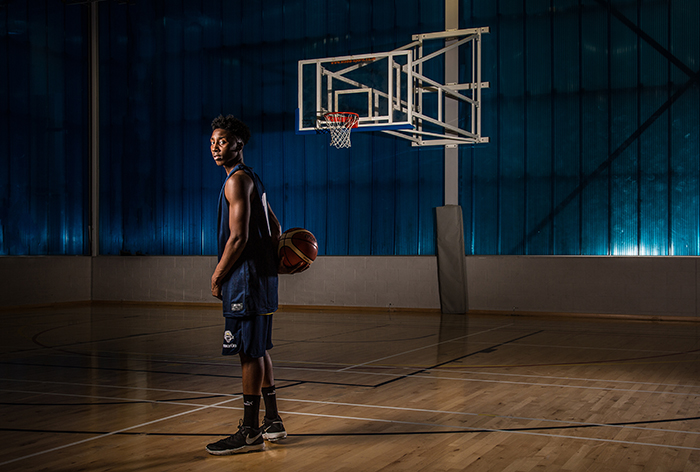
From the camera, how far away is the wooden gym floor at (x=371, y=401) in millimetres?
4059

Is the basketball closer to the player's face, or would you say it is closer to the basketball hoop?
the player's face

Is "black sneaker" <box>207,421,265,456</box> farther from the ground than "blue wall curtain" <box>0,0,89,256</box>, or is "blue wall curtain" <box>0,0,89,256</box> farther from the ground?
"blue wall curtain" <box>0,0,89,256</box>

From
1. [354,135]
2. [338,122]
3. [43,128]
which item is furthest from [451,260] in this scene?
[43,128]

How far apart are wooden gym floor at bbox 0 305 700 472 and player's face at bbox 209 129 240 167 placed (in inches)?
67.3

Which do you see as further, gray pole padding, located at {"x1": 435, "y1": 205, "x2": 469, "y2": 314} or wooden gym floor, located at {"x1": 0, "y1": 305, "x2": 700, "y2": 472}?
gray pole padding, located at {"x1": 435, "y1": 205, "x2": 469, "y2": 314}

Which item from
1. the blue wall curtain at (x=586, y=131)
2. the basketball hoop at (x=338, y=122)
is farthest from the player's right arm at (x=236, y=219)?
the blue wall curtain at (x=586, y=131)

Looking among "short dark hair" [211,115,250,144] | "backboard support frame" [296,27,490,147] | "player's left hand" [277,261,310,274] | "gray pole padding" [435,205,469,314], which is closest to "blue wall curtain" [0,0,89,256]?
"backboard support frame" [296,27,490,147]

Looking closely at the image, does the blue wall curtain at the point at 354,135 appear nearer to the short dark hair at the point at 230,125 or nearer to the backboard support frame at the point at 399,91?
the backboard support frame at the point at 399,91

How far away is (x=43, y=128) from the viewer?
1634 centimetres

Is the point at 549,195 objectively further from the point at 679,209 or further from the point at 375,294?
the point at 375,294

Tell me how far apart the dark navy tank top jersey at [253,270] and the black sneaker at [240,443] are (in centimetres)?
69

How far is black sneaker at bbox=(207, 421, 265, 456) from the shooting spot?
13.5ft

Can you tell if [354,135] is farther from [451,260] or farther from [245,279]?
[245,279]

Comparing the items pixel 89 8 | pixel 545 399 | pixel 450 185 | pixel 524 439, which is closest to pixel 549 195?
pixel 450 185
